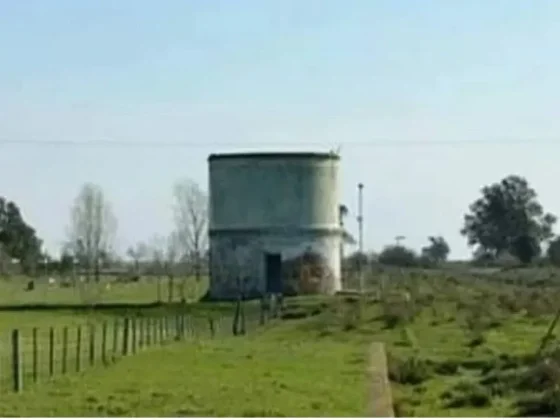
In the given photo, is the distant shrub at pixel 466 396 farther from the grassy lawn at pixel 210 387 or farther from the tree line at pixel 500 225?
the tree line at pixel 500 225

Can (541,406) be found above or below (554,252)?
below

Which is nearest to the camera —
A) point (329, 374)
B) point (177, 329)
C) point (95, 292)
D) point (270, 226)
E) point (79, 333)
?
point (329, 374)

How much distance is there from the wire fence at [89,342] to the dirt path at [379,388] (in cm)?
461

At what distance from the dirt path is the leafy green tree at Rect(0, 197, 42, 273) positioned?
90971mm

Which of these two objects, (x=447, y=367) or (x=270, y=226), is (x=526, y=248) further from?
(x=447, y=367)

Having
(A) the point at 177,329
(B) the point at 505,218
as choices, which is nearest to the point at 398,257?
(B) the point at 505,218

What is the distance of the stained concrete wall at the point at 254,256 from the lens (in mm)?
69250

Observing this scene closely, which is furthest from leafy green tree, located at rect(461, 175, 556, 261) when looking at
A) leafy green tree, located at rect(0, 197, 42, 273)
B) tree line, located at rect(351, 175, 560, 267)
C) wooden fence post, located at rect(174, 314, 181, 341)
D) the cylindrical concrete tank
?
wooden fence post, located at rect(174, 314, 181, 341)

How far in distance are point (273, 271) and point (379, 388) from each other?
154 ft

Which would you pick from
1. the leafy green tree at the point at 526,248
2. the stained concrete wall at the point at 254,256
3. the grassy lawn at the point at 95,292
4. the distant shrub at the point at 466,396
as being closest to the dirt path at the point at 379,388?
the distant shrub at the point at 466,396

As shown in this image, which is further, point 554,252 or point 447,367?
point 554,252

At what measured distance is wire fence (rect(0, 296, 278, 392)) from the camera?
2473 centimetres

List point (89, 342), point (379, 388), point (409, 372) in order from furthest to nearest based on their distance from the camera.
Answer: point (89, 342)
point (409, 372)
point (379, 388)

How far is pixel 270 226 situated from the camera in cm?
6981
